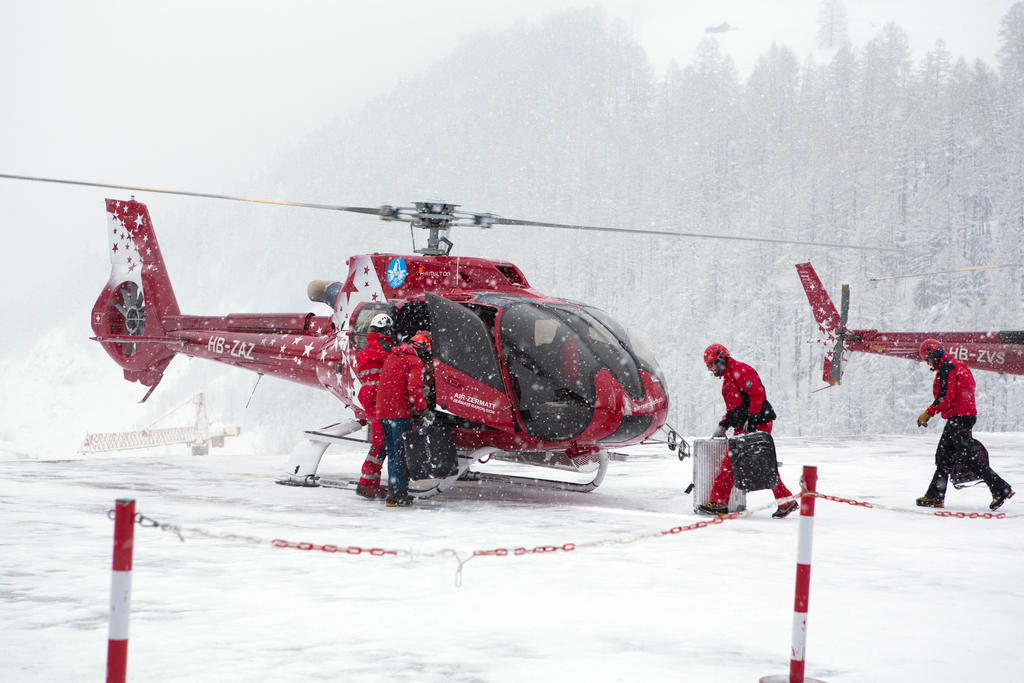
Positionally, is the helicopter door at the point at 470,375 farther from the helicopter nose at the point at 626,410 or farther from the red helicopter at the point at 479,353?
the helicopter nose at the point at 626,410

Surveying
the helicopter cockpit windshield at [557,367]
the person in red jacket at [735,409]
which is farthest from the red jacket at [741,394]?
the helicopter cockpit windshield at [557,367]

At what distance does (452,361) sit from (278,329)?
11.4 feet

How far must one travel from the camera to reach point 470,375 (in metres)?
7.53

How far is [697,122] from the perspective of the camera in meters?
74.7

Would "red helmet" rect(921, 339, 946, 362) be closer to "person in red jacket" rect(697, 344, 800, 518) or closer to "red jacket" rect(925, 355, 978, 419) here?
"red jacket" rect(925, 355, 978, 419)

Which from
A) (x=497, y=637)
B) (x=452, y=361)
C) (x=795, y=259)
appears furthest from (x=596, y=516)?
(x=795, y=259)

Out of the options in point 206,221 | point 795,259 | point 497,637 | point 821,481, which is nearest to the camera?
point 497,637

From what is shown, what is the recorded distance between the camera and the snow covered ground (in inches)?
136

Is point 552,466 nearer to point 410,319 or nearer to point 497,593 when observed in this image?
point 410,319

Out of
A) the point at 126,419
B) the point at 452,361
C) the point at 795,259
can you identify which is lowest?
the point at 126,419

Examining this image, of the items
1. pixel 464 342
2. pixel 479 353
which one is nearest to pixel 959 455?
pixel 479 353

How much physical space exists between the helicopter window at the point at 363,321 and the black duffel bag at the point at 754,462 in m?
3.64

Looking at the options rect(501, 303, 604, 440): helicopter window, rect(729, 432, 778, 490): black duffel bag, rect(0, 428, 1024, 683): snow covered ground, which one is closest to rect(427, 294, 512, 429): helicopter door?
rect(501, 303, 604, 440): helicopter window

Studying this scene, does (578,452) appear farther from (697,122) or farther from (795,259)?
(697,122)
